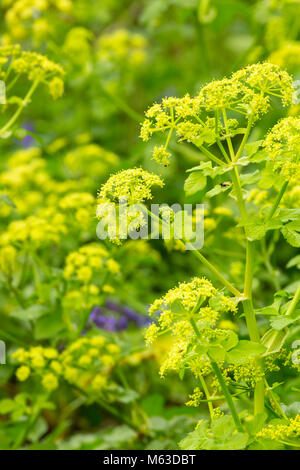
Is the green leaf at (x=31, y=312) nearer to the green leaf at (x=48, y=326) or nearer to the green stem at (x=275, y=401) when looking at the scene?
the green leaf at (x=48, y=326)

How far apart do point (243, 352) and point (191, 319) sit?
→ 15 centimetres

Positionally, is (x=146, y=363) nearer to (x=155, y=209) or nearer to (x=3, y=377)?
(x=3, y=377)

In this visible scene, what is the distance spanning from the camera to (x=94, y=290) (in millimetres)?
1866

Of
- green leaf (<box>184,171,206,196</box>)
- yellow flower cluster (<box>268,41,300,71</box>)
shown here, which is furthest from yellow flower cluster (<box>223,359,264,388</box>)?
yellow flower cluster (<box>268,41,300,71</box>)

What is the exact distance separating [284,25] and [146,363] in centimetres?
165

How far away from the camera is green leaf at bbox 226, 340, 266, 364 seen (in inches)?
45.9

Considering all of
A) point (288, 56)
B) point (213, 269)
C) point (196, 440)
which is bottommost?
point (196, 440)

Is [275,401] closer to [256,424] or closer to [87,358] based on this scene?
[256,424]

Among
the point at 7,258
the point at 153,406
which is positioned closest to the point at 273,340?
the point at 153,406

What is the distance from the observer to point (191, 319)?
1113mm

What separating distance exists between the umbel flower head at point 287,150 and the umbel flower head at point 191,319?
28 cm

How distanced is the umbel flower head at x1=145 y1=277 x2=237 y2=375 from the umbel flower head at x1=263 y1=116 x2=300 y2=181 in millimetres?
282

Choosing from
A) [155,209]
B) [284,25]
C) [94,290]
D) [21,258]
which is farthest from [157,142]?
[155,209]
